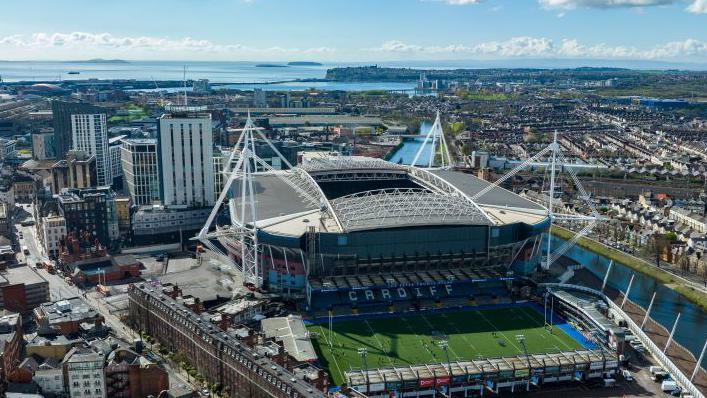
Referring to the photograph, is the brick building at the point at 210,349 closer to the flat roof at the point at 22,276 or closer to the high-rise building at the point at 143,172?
the flat roof at the point at 22,276

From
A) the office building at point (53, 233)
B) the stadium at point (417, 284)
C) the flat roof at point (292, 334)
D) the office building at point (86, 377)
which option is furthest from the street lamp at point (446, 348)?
the office building at point (53, 233)

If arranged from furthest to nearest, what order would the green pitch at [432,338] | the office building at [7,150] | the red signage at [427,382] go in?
the office building at [7,150]
the green pitch at [432,338]
the red signage at [427,382]

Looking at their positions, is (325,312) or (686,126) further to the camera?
(686,126)

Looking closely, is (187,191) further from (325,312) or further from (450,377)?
(450,377)

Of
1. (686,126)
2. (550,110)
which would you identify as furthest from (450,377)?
(550,110)

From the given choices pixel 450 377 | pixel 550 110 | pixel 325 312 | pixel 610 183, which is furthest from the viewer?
pixel 550 110
